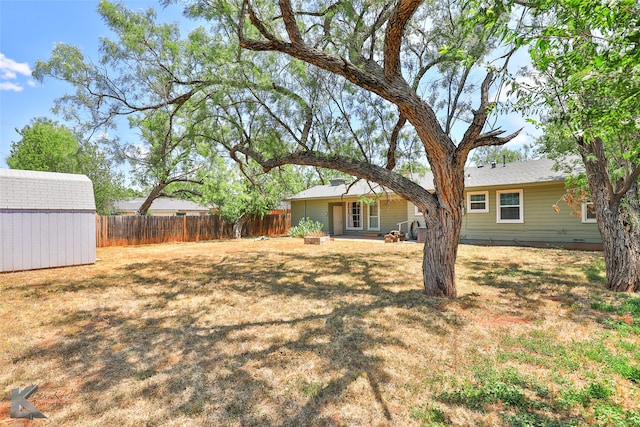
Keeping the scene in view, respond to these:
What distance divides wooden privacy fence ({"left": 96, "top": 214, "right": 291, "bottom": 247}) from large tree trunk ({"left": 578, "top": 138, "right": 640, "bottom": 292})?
16.5 meters

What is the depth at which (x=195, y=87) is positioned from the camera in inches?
312

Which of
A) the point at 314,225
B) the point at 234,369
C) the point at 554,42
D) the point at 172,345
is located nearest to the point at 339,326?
the point at 234,369

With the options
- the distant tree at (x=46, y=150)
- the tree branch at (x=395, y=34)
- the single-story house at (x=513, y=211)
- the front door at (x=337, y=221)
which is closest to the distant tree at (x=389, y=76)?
the tree branch at (x=395, y=34)

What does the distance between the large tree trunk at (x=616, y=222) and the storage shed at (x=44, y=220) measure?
40.0ft

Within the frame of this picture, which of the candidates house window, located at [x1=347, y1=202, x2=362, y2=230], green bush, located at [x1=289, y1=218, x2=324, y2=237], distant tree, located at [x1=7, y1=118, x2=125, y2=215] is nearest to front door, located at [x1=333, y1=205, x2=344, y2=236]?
house window, located at [x1=347, y1=202, x2=362, y2=230]

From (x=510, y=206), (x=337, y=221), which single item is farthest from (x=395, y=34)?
(x=337, y=221)

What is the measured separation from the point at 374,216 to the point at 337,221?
8.12ft

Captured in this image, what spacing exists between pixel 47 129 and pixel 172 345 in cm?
3192

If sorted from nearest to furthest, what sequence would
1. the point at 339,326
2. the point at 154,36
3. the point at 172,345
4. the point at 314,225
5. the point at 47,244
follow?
1. the point at 172,345
2. the point at 339,326
3. the point at 47,244
4. the point at 154,36
5. the point at 314,225

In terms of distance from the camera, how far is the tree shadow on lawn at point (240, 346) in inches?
96.7

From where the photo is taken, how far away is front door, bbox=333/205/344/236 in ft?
62.0

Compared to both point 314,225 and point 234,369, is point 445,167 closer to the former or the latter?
point 234,369

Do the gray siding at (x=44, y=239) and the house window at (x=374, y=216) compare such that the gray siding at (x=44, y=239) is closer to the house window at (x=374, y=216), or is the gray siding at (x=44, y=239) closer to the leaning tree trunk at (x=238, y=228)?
the leaning tree trunk at (x=238, y=228)

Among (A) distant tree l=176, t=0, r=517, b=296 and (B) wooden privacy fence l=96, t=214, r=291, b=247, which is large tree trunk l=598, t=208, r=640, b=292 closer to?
(A) distant tree l=176, t=0, r=517, b=296
